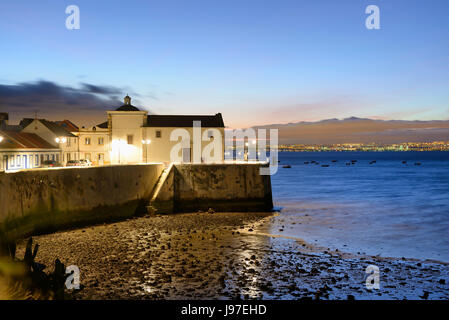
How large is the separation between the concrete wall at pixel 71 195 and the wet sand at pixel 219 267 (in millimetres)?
1105

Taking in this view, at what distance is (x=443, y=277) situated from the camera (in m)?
14.0

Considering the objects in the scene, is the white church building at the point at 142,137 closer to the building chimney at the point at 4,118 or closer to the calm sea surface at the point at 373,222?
the calm sea surface at the point at 373,222

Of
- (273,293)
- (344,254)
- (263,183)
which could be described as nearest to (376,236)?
(344,254)

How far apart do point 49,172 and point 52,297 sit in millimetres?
13972

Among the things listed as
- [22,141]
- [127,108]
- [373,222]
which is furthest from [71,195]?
[127,108]

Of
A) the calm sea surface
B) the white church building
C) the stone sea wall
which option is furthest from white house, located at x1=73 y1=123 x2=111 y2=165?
the calm sea surface

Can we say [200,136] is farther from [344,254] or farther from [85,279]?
[85,279]

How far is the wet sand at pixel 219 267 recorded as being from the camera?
39.0 ft

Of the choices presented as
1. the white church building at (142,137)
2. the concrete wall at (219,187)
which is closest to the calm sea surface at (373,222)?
the concrete wall at (219,187)

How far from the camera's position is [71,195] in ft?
71.3

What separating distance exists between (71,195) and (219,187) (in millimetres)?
10898

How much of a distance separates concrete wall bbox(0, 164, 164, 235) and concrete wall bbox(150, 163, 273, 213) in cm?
193
